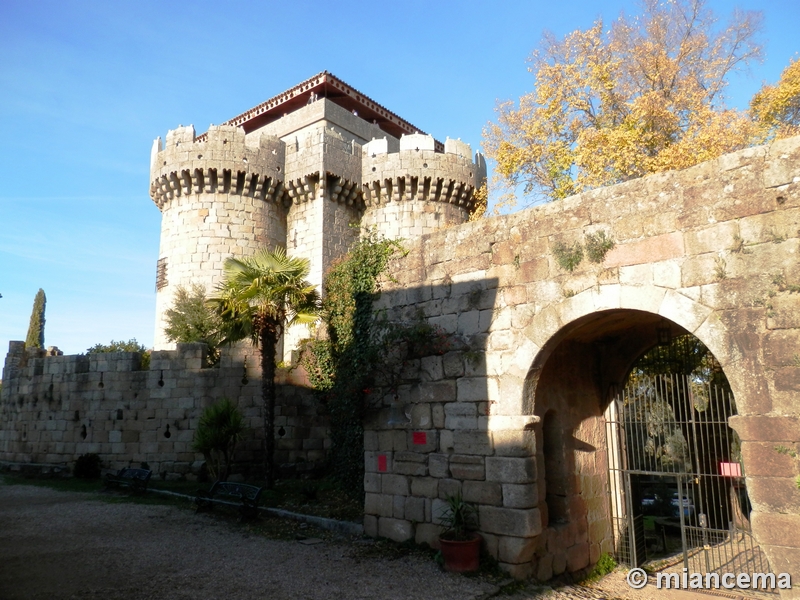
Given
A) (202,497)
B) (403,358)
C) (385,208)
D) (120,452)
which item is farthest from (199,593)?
(385,208)

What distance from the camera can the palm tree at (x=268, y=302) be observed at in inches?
505

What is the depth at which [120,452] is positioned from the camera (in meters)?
15.0

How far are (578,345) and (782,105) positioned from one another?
13058 millimetres

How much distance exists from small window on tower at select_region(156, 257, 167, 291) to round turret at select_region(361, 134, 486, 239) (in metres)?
7.05

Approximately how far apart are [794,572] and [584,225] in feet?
12.5

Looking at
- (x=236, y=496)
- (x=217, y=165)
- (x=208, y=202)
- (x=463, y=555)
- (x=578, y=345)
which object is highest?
(x=217, y=165)

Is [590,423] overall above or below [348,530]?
above

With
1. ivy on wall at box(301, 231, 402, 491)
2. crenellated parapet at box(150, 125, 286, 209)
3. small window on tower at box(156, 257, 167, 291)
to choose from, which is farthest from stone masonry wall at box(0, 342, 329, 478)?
crenellated parapet at box(150, 125, 286, 209)

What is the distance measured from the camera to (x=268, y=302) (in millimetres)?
12867

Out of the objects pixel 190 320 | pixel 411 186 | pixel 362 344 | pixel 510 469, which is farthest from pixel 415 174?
pixel 510 469

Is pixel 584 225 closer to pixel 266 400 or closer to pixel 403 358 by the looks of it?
pixel 403 358

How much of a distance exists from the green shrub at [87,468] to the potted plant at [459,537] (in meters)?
11.3

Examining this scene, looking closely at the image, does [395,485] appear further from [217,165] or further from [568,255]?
[217,165]
